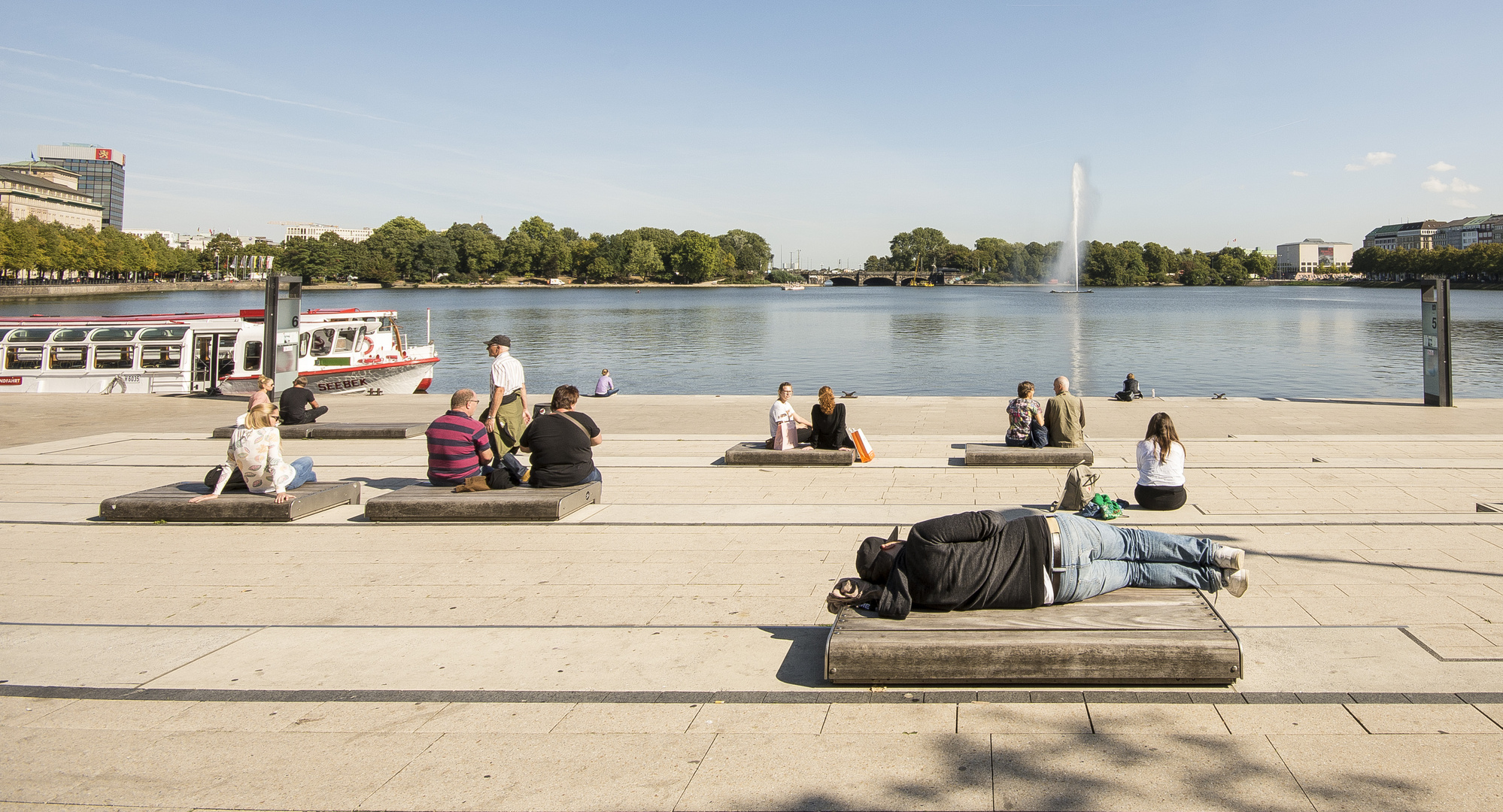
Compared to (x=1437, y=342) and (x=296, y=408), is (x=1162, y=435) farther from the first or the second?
(x=1437, y=342)

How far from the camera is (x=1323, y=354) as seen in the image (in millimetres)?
54688

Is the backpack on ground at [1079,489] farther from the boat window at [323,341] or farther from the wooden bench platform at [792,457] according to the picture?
the boat window at [323,341]

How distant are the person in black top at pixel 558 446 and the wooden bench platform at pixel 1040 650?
17.7 ft

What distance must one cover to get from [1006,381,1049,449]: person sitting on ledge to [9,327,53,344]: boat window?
99.3ft

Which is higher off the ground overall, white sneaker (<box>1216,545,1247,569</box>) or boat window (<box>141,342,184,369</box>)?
boat window (<box>141,342,184,369</box>)

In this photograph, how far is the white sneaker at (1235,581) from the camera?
19.5 ft

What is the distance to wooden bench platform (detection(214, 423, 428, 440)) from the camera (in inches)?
627

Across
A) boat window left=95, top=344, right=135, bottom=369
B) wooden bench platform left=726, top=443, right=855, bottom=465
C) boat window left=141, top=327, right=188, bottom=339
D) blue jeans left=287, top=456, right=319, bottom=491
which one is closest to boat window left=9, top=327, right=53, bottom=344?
boat window left=95, top=344, right=135, bottom=369

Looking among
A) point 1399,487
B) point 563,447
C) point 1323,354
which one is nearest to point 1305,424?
point 1399,487

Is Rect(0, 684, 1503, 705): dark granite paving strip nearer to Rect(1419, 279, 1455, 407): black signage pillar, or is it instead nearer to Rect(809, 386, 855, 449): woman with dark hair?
Rect(809, 386, 855, 449): woman with dark hair

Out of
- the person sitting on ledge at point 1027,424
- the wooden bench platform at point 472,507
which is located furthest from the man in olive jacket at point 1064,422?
the wooden bench platform at point 472,507

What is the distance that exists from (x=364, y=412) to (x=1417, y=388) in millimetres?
37928

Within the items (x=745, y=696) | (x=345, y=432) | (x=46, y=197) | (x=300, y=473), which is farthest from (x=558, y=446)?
Answer: (x=46, y=197)

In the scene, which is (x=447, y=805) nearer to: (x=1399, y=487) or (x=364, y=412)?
(x=1399, y=487)
